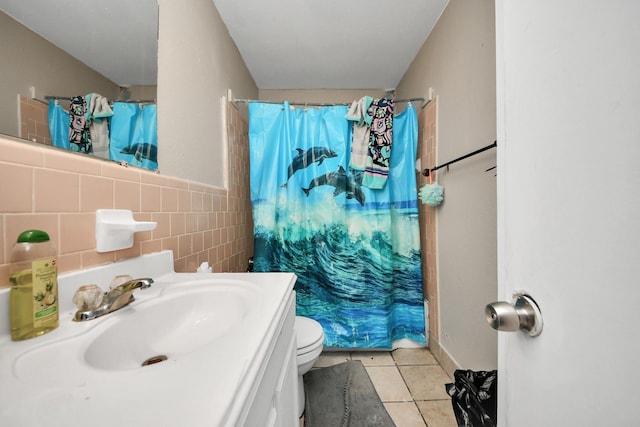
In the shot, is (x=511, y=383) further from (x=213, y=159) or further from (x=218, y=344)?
(x=213, y=159)

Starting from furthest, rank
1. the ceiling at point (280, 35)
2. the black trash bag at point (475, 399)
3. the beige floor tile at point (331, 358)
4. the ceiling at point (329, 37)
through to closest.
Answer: the beige floor tile at point (331, 358) → the ceiling at point (329, 37) → the black trash bag at point (475, 399) → the ceiling at point (280, 35)

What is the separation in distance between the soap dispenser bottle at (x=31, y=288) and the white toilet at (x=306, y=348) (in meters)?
0.87

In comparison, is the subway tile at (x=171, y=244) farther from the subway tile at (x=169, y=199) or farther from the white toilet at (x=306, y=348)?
the white toilet at (x=306, y=348)

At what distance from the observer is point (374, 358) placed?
1.61m

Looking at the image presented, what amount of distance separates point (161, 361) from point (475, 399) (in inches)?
38.9

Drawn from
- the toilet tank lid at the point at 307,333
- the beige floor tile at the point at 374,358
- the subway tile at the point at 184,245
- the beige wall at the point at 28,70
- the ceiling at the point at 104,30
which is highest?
the ceiling at the point at 104,30

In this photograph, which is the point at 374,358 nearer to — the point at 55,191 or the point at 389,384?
the point at 389,384

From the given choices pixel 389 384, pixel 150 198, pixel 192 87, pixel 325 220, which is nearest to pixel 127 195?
pixel 150 198

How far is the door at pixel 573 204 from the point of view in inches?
10.2

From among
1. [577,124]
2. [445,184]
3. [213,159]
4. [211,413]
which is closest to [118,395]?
[211,413]

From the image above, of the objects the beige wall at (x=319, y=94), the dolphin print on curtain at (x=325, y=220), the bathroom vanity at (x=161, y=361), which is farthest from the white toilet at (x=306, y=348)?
the beige wall at (x=319, y=94)

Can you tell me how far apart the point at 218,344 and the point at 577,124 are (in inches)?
24.4

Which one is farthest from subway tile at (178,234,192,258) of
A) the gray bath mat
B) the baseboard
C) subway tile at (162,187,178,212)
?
the baseboard

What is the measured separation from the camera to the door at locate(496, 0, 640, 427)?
0.85ft
